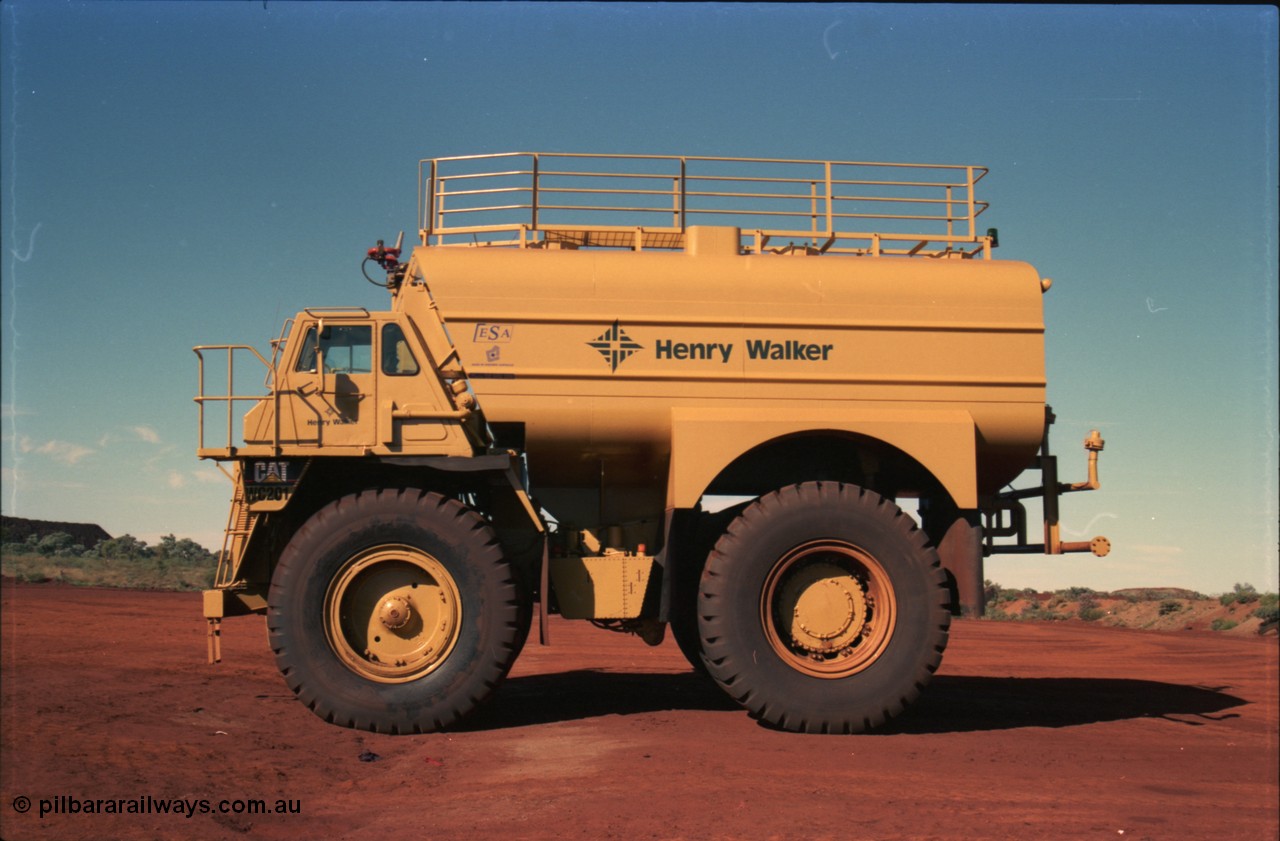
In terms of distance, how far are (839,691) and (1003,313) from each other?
150 inches

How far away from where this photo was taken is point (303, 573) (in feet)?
31.0

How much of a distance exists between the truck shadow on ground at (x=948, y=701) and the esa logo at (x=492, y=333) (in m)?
3.32

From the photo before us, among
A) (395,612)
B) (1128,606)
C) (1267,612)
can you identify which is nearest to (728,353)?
(395,612)

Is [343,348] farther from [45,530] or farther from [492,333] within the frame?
[45,530]

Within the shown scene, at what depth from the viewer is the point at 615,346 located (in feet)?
32.6

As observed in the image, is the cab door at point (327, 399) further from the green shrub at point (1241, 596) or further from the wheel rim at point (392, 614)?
the green shrub at point (1241, 596)

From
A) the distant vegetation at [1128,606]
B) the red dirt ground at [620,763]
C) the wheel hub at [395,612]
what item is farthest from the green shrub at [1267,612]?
the wheel hub at [395,612]

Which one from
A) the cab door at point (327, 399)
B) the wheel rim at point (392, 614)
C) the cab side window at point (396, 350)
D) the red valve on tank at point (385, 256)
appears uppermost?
the red valve on tank at point (385, 256)

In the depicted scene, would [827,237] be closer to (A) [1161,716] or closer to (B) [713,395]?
(B) [713,395]

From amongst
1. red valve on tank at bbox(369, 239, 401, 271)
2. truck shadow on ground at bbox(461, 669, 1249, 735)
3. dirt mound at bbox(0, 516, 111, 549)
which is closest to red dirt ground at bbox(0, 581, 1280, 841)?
truck shadow on ground at bbox(461, 669, 1249, 735)

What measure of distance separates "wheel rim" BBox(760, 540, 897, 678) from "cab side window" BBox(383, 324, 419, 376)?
3.81 meters

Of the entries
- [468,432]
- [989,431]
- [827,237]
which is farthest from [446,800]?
[827,237]

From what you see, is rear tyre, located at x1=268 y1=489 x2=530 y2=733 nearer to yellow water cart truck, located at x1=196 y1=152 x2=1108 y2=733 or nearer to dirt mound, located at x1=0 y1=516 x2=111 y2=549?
yellow water cart truck, located at x1=196 y1=152 x2=1108 y2=733

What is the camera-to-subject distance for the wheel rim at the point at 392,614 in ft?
31.2
